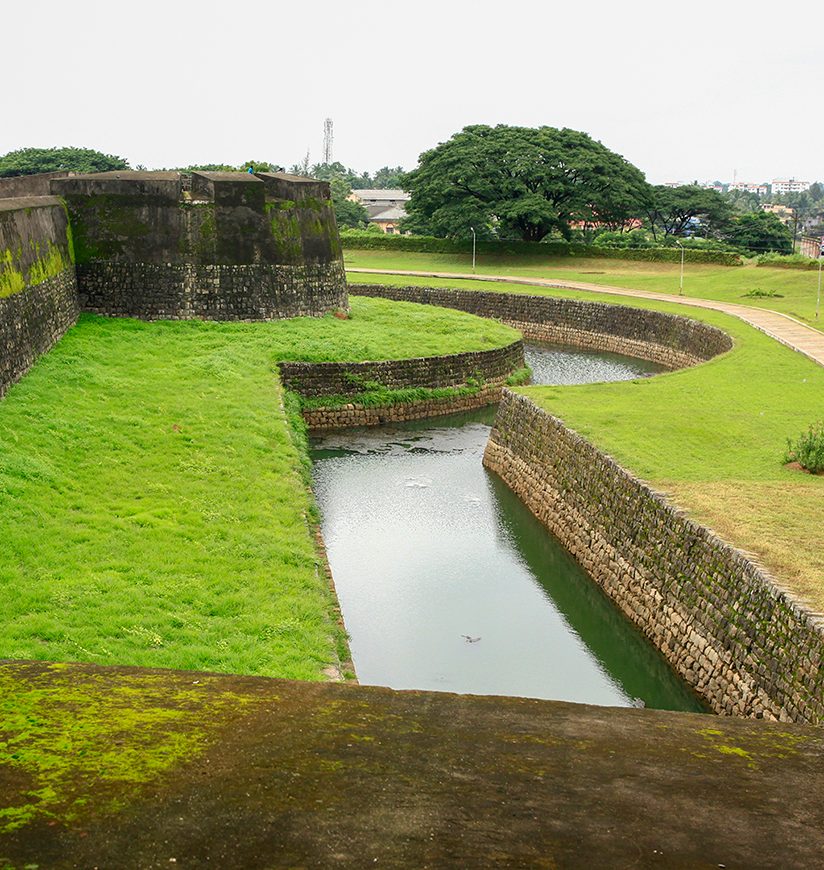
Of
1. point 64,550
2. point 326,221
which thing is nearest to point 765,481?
point 64,550

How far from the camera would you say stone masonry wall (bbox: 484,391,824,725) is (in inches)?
339

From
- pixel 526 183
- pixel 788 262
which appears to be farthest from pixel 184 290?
pixel 526 183

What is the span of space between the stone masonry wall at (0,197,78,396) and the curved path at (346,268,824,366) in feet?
45.8

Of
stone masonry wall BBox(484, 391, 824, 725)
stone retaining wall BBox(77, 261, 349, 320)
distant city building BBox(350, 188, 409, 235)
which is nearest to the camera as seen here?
stone masonry wall BBox(484, 391, 824, 725)

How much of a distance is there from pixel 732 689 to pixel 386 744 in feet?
19.0

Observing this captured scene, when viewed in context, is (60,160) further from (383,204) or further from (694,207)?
(383,204)

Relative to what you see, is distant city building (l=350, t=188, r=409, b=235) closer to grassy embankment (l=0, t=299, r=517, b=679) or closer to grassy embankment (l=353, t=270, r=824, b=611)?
grassy embankment (l=353, t=270, r=824, b=611)

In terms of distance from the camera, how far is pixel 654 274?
1676 inches

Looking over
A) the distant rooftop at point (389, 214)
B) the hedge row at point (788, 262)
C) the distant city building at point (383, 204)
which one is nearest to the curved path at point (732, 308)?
the hedge row at point (788, 262)

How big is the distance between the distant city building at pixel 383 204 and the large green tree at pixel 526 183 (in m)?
46.0

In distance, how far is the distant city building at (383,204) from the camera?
99.0 metres

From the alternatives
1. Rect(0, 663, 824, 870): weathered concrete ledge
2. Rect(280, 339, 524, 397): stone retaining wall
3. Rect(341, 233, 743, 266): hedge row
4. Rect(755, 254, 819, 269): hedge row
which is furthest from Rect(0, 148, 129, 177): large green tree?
Rect(0, 663, 824, 870): weathered concrete ledge

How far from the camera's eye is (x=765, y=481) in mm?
12703

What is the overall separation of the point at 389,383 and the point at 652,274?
74.5ft
